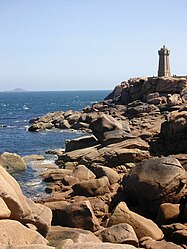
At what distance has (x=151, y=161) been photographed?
741 inches

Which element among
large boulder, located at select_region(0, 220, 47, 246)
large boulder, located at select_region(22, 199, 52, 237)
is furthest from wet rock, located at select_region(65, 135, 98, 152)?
large boulder, located at select_region(0, 220, 47, 246)

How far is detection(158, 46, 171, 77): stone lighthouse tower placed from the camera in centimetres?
8686

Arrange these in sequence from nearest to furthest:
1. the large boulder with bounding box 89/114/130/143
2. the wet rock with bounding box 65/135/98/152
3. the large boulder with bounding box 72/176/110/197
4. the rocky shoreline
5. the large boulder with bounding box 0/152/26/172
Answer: the rocky shoreline, the large boulder with bounding box 72/176/110/197, the large boulder with bounding box 0/152/26/172, the large boulder with bounding box 89/114/130/143, the wet rock with bounding box 65/135/98/152

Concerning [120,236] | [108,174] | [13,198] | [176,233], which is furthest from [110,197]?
[13,198]

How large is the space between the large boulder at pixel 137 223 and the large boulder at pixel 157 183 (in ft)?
8.15

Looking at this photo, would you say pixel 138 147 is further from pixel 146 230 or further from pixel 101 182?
pixel 146 230

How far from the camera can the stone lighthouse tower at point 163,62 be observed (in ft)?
285

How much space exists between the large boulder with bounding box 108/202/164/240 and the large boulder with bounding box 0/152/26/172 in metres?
16.2

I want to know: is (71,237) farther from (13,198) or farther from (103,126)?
(103,126)

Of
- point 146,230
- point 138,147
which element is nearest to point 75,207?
point 146,230

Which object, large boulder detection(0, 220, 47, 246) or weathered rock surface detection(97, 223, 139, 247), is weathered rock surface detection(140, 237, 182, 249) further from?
large boulder detection(0, 220, 47, 246)

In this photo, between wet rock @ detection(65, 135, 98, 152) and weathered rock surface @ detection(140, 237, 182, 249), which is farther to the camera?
wet rock @ detection(65, 135, 98, 152)

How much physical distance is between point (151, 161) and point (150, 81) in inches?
1970

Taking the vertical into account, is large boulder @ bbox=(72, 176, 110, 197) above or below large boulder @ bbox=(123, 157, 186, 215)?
below
